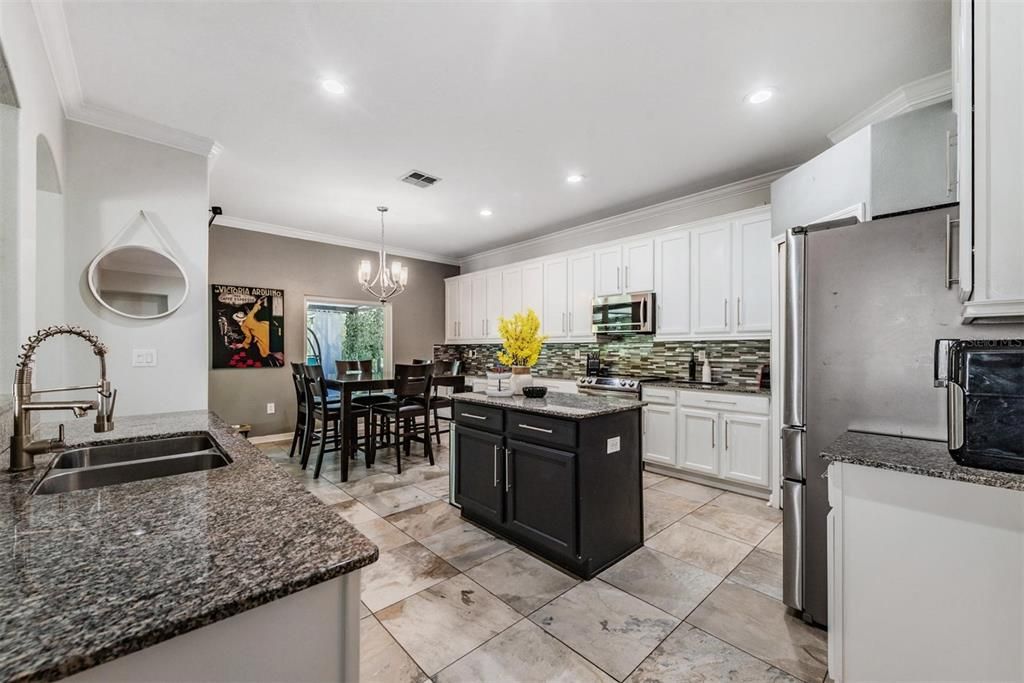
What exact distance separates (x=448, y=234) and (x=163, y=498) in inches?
196

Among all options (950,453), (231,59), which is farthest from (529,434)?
(231,59)

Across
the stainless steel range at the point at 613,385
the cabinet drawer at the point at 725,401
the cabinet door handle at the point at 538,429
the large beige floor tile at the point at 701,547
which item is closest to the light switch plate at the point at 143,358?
the cabinet door handle at the point at 538,429

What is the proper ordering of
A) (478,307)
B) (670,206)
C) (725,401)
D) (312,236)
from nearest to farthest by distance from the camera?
1. (725,401)
2. (670,206)
3. (312,236)
4. (478,307)

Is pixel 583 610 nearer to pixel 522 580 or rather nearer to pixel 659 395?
pixel 522 580

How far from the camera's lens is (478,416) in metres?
2.77

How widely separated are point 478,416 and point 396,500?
1.14 m

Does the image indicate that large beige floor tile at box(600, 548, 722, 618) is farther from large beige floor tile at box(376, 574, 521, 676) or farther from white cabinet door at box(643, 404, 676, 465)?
white cabinet door at box(643, 404, 676, 465)

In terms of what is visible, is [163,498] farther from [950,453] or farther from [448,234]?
[448,234]

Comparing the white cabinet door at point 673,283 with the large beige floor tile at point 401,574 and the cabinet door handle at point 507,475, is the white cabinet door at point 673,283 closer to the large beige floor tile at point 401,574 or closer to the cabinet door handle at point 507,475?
the cabinet door handle at point 507,475

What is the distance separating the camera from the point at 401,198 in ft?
14.1

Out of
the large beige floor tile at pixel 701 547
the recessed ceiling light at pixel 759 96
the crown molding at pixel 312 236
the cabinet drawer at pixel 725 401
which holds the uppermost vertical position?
the recessed ceiling light at pixel 759 96

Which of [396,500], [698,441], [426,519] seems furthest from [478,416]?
[698,441]

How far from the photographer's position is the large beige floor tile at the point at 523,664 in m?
1.58

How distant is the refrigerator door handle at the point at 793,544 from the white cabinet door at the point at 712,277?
83.2 inches
